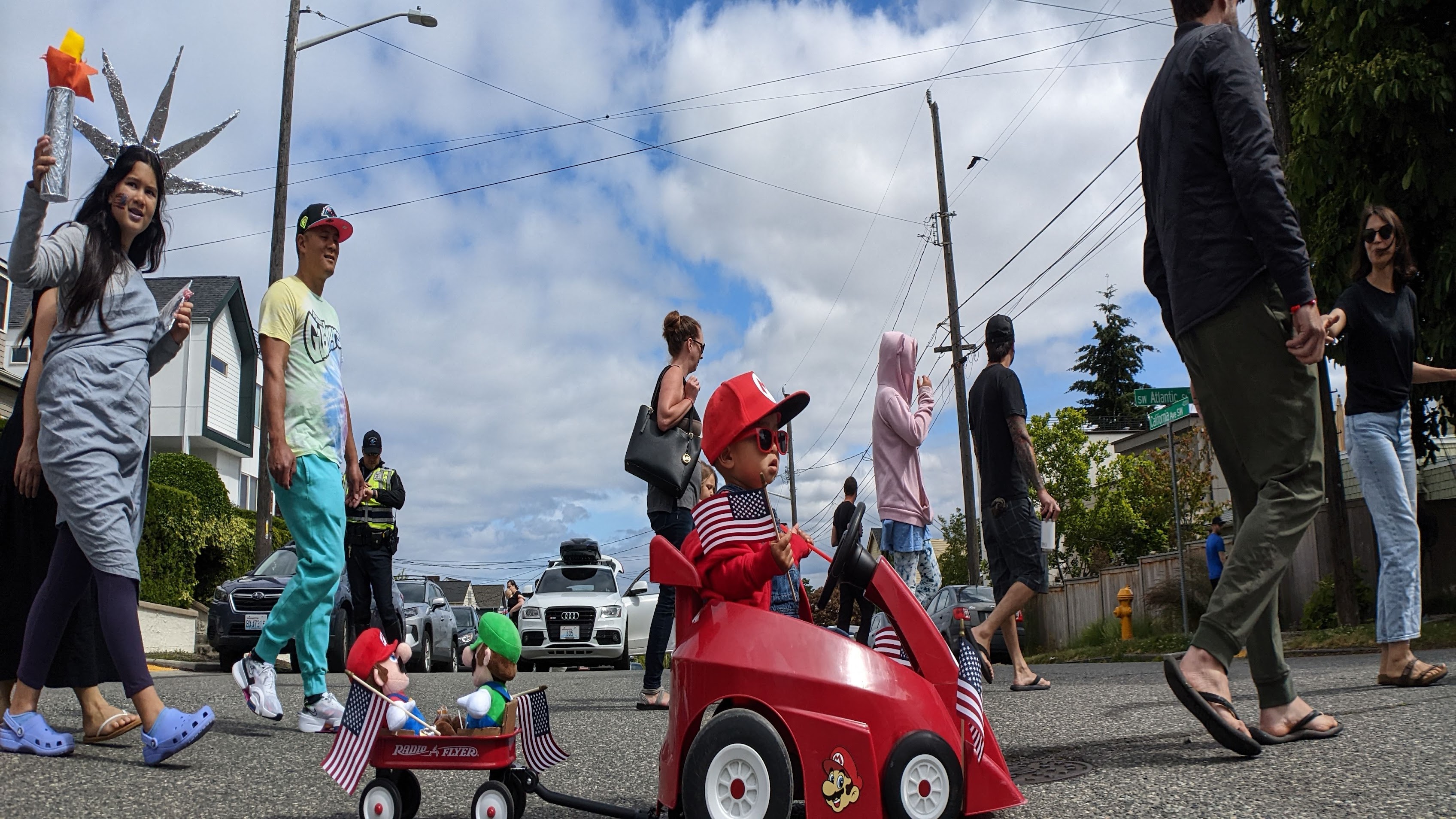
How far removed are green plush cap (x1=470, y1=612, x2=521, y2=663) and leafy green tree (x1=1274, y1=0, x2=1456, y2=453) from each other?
12.2 metres

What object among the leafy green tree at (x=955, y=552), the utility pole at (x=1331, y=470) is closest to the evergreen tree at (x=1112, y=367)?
the leafy green tree at (x=955, y=552)

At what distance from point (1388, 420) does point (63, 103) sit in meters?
5.56

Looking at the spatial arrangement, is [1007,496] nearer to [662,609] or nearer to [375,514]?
[662,609]

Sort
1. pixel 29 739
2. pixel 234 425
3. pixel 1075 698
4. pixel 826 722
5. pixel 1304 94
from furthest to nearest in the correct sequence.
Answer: pixel 234 425
pixel 1304 94
pixel 1075 698
pixel 29 739
pixel 826 722

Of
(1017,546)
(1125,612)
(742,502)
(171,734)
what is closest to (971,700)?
(742,502)

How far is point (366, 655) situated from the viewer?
278 cm

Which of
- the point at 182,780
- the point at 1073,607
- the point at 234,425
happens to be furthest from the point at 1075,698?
the point at 234,425

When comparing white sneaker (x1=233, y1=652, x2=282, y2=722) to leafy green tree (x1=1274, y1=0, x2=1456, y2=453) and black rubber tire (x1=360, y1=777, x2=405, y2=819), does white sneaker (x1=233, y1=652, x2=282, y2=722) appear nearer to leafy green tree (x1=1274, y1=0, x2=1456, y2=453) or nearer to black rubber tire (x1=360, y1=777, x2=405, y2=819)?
black rubber tire (x1=360, y1=777, x2=405, y2=819)

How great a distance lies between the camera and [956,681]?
2.61 metres

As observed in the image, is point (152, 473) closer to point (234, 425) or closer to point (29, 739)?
point (234, 425)

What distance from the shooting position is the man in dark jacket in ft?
10.4

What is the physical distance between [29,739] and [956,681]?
3284mm

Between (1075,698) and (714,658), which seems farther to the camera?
(1075,698)

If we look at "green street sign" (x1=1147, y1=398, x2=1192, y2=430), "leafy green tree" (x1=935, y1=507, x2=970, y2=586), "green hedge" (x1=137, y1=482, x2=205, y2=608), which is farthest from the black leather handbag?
"leafy green tree" (x1=935, y1=507, x2=970, y2=586)
